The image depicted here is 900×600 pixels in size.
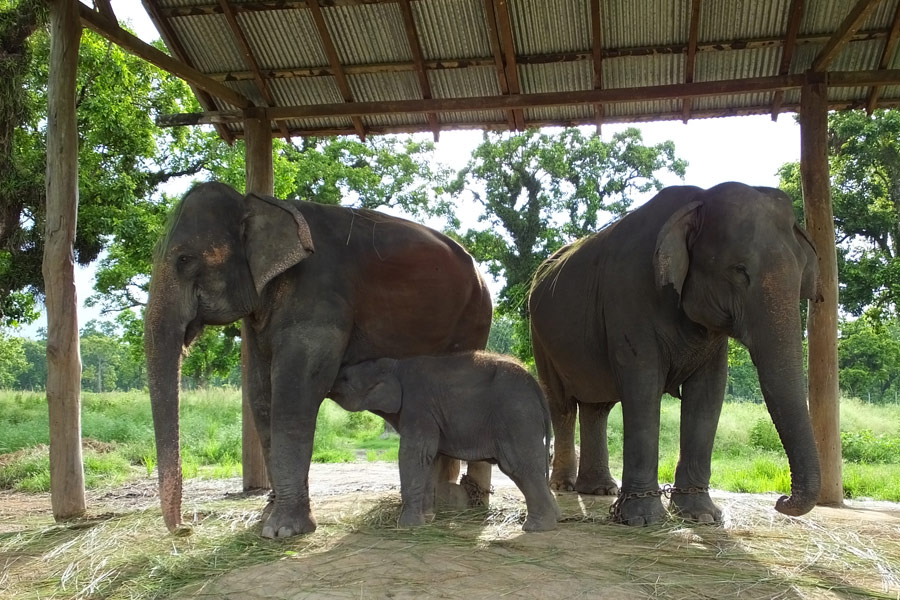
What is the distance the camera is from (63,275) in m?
6.40

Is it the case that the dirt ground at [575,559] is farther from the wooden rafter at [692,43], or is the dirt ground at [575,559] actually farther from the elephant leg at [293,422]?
the wooden rafter at [692,43]

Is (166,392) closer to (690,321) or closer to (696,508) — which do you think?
(690,321)

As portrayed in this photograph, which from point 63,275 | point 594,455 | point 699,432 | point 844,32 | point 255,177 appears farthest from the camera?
point 255,177

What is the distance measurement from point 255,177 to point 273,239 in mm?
3429

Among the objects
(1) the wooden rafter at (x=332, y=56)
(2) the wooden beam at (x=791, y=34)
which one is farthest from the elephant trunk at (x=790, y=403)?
(1) the wooden rafter at (x=332, y=56)

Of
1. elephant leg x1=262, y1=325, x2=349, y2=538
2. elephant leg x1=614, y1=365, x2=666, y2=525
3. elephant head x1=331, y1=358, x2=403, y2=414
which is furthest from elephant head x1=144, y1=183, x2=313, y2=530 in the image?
elephant leg x1=614, y1=365, x2=666, y2=525

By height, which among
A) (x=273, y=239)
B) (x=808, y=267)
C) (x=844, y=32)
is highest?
(x=844, y=32)

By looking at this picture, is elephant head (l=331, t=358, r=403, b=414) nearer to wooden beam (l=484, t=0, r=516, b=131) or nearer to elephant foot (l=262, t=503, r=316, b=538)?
elephant foot (l=262, t=503, r=316, b=538)

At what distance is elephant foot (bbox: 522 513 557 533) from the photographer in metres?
5.18

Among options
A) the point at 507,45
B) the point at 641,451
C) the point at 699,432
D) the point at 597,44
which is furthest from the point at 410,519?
the point at 597,44

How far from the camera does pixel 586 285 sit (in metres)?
6.57

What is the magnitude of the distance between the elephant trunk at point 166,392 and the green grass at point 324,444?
615cm

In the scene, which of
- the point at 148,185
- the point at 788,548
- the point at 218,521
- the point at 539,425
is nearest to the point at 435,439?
the point at 539,425

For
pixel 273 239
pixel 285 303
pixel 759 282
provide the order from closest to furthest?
pixel 759 282 < pixel 273 239 < pixel 285 303
